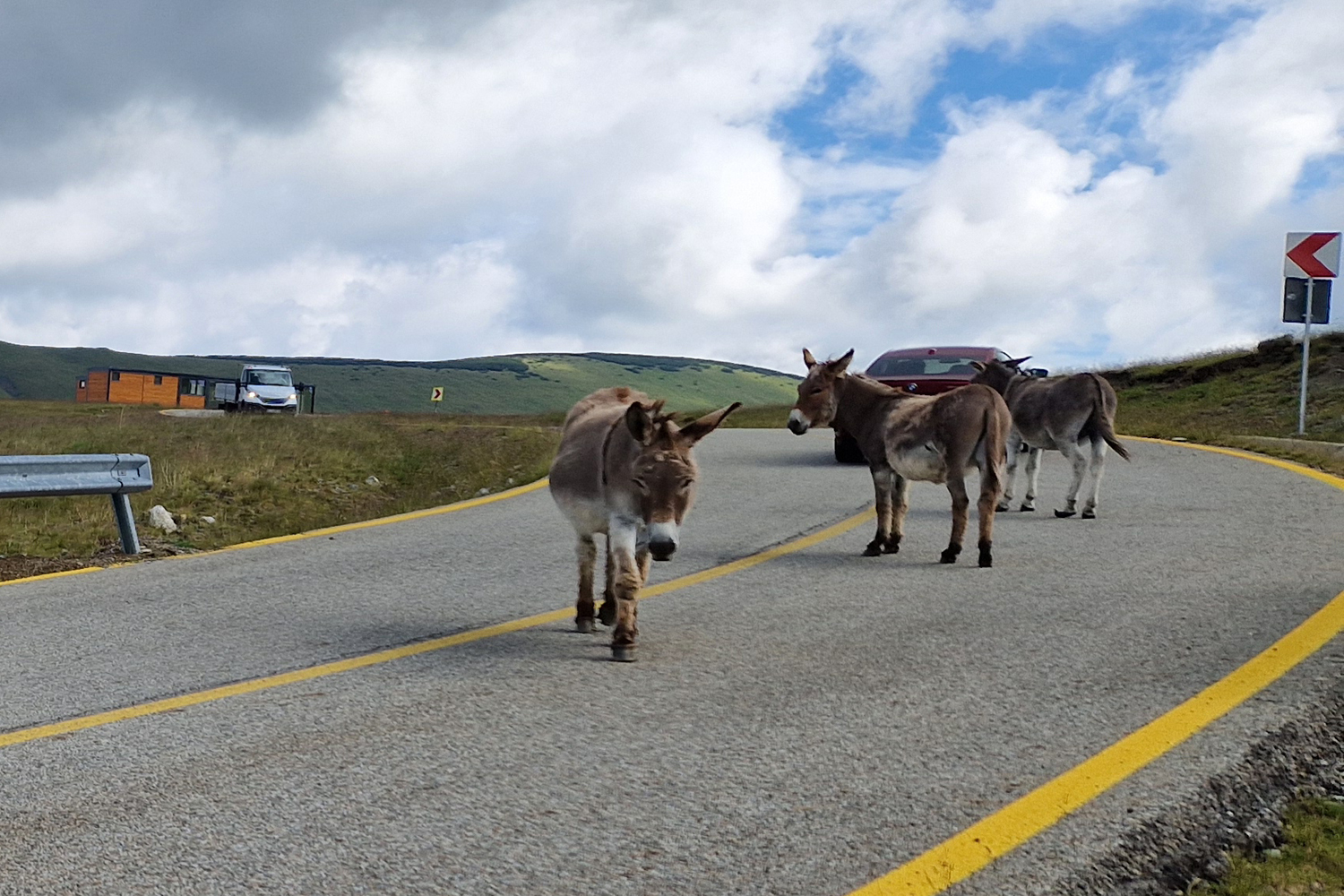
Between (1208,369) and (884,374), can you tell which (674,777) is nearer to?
(884,374)

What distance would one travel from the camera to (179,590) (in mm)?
8688

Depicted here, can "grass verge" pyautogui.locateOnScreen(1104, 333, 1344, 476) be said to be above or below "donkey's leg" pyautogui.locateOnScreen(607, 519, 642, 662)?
above

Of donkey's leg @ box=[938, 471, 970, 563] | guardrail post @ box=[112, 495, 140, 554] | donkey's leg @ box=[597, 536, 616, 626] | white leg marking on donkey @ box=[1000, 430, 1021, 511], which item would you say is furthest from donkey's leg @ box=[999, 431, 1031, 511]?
guardrail post @ box=[112, 495, 140, 554]

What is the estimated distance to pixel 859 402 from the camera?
10.9 meters

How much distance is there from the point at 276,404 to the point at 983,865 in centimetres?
4916

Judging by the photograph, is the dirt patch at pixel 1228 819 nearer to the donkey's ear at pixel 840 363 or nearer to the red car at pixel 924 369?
the donkey's ear at pixel 840 363

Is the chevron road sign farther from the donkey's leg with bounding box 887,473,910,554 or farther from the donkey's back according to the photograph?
the donkey's back

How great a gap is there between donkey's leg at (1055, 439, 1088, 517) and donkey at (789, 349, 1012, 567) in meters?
2.77

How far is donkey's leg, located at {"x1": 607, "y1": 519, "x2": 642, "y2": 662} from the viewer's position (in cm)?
624

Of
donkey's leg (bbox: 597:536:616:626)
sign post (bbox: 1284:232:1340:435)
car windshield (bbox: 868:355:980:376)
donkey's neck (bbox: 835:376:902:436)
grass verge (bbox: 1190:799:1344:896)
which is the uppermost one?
sign post (bbox: 1284:232:1340:435)

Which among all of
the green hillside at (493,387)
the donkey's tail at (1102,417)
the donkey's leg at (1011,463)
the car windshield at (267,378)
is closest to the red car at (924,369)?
the donkey's leg at (1011,463)

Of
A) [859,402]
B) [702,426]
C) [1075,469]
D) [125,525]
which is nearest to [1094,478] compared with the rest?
[1075,469]

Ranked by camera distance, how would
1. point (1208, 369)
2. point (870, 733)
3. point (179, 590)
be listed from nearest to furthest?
point (870, 733), point (179, 590), point (1208, 369)

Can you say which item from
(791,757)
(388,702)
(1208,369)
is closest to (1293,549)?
(791,757)
